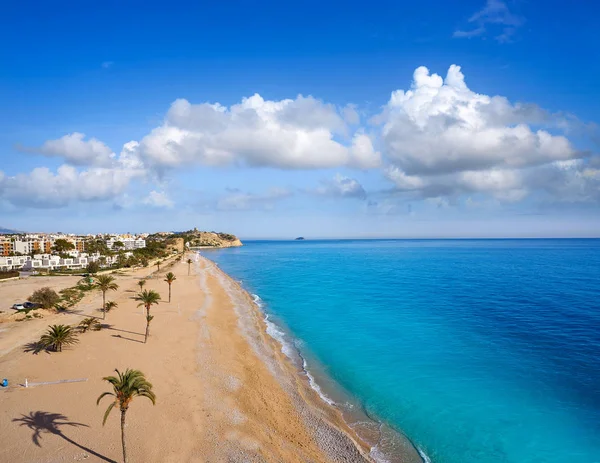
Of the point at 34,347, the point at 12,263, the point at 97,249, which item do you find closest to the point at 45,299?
the point at 34,347

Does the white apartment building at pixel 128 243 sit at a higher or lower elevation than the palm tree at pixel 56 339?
higher

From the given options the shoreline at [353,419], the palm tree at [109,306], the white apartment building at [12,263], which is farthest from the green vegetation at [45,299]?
the white apartment building at [12,263]

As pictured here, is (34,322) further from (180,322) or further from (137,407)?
(137,407)

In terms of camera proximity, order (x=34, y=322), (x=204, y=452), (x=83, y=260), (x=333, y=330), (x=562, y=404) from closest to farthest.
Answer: (x=204, y=452)
(x=562, y=404)
(x=34, y=322)
(x=333, y=330)
(x=83, y=260)

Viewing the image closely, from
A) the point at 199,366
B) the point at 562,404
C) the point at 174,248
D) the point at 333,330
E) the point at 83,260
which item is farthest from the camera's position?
the point at 174,248

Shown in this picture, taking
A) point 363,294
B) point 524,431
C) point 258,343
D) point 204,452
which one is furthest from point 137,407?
point 363,294

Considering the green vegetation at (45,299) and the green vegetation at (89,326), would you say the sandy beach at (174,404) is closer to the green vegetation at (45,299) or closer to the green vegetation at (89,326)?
the green vegetation at (89,326)
